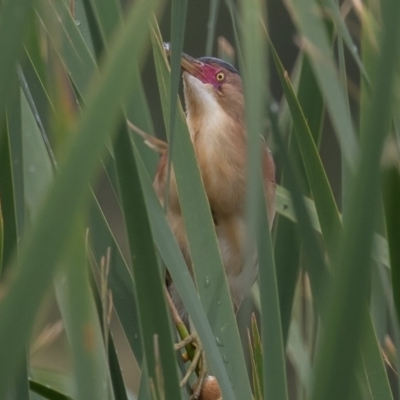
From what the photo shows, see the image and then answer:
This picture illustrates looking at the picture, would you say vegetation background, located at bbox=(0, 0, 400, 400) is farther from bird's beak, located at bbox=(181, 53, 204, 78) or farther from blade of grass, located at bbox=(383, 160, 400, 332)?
bird's beak, located at bbox=(181, 53, 204, 78)

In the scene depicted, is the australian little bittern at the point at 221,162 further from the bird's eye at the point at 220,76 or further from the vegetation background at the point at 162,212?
the vegetation background at the point at 162,212

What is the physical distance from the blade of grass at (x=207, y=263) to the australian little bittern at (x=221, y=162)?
62 cm

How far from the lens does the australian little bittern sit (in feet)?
5.35

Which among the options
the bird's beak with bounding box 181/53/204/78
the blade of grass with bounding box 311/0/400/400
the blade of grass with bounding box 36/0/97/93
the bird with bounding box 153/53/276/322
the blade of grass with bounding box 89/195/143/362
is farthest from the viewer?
the bird's beak with bounding box 181/53/204/78

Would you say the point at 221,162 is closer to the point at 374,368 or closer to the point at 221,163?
the point at 221,163

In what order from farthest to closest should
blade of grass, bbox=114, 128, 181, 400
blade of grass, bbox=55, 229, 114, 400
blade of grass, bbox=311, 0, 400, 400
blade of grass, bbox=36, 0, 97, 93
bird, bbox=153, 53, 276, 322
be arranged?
bird, bbox=153, 53, 276, 322 → blade of grass, bbox=36, 0, 97, 93 → blade of grass, bbox=114, 128, 181, 400 → blade of grass, bbox=55, 229, 114, 400 → blade of grass, bbox=311, 0, 400, 400

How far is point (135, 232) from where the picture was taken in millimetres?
735

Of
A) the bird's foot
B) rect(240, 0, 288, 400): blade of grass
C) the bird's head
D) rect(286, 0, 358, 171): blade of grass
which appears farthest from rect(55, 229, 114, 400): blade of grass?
the bird's head

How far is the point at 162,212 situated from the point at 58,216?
0.33 m

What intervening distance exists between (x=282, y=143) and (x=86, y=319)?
0.80 feet

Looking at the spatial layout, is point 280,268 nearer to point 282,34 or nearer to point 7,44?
point 7,44

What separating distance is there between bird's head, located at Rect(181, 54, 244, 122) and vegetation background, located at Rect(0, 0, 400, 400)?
629 mm

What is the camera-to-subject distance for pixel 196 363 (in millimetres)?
1268

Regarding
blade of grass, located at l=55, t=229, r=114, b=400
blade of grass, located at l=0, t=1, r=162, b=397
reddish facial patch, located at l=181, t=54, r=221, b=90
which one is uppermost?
blade of grass, located at l=0, t=1, r=162, b=397
